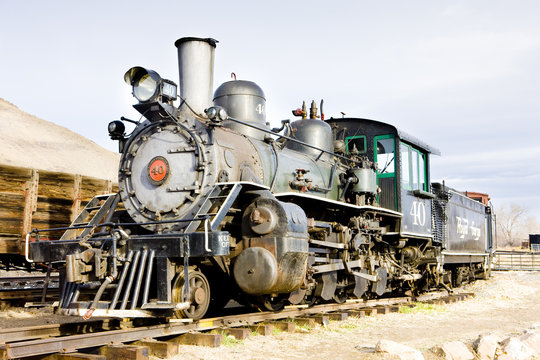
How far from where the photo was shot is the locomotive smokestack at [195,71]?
730 centimetres

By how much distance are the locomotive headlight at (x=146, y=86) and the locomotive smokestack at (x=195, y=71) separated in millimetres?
516

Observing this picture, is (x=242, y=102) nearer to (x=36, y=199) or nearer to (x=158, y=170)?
(x=158, y=170)

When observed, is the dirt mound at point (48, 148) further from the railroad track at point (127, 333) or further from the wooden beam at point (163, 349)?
the wooden beam at point (163, 349)

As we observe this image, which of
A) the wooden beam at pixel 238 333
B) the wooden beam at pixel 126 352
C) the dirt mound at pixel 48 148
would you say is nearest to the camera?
the wooden beam at pixel 126 352

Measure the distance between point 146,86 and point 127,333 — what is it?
2.99m

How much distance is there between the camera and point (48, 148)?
7338 cm

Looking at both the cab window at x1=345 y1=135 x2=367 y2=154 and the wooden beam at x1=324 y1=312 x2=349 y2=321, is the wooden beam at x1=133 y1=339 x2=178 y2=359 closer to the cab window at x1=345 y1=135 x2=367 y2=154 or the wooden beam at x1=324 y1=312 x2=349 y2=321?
the wooden beam at x1=324 y1=312 x2=349 y2=321

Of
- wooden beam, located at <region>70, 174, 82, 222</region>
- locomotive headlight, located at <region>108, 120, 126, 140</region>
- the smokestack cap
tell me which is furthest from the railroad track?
wooden beam, located at <region>70, 174, 82, 222</region>

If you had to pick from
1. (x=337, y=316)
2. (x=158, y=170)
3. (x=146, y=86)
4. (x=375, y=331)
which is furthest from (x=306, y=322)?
(x=146, y=86)

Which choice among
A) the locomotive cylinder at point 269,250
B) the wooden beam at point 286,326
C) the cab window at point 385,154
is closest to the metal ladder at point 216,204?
the locomotive cylinder at point 269,250

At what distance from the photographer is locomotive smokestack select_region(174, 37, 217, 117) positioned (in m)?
7.30

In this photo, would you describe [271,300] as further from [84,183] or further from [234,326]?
[84,183]

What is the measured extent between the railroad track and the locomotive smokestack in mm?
2772

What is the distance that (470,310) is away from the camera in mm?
9727
